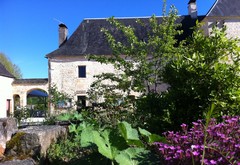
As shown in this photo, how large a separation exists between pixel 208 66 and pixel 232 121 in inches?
47.3

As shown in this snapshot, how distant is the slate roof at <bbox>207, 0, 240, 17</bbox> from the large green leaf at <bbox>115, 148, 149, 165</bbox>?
1720 centimetres

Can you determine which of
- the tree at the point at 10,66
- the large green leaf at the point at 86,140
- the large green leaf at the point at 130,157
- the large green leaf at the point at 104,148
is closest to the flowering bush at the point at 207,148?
the large green leaf at the point at 130,157

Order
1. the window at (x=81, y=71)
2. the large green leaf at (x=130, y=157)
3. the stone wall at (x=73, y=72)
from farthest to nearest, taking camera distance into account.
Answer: the window at (x=81, y=71)
the stone wall at (x=73, y=72)
the large green leaf at (x=130, y=157)

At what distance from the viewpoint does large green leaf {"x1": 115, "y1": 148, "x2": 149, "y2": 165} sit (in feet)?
6.37

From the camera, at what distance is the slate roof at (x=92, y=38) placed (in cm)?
2141

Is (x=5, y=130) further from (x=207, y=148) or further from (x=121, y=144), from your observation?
(x=207, y=148)

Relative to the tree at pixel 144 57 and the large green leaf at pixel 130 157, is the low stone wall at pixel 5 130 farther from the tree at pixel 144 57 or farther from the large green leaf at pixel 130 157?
the tree at pixel 144 57

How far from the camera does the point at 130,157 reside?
2.08m

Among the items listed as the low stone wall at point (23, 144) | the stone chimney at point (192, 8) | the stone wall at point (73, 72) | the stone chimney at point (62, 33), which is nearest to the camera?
the low stone wall at point (23, 144)

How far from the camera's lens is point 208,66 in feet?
10.3

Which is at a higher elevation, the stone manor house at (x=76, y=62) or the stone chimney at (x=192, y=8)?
the stone chimney at (x=192, y=8)

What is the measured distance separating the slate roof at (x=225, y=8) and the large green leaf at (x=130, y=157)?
17.2 meters

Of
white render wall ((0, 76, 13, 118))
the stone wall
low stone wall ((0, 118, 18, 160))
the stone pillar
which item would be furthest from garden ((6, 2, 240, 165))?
the stone pillar

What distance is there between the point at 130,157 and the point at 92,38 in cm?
2099
